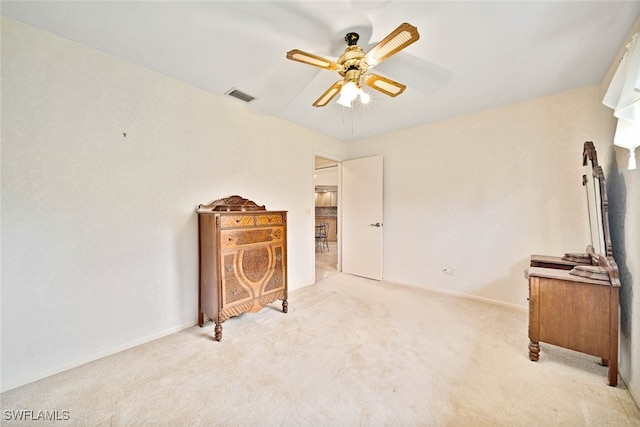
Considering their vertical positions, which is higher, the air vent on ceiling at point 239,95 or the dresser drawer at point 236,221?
the air vent on ceiling at point 239,95

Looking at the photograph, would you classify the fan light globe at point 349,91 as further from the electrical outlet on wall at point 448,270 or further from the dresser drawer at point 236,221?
the electrical outlet on wall at point 448,270

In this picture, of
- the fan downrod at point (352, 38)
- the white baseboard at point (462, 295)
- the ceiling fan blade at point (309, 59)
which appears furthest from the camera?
the white baseboard at point (462, 295)

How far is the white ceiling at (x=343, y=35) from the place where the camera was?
1.46m

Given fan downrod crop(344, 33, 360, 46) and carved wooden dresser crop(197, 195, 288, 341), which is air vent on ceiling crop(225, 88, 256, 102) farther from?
fan downrod crop(344, 33, 360, 46)

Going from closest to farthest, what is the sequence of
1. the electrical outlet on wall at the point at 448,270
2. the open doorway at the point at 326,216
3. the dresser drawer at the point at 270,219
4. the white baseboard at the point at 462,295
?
the dresser drawer at the point at 270,219 < the white baseboard at the point at 462,295 < the electrical outlet on wall at the point at 448,270 < the open doorway at the point at 326,216

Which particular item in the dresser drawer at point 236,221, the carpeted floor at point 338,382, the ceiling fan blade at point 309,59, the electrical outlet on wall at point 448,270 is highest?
the ceiling fan blade at point 309,59

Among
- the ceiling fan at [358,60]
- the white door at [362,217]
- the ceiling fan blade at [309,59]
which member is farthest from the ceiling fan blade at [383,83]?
Result: the white door at [362,217]

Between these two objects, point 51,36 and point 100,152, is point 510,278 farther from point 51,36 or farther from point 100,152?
point 51,36

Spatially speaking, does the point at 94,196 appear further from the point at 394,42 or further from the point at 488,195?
the point at 488,195

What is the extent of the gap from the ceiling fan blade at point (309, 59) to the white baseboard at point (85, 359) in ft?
8.42

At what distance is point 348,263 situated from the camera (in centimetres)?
426

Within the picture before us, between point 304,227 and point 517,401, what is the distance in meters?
2.76

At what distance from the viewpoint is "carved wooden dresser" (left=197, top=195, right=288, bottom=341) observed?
6.98 feet

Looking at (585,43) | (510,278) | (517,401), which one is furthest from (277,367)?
(585,43)
